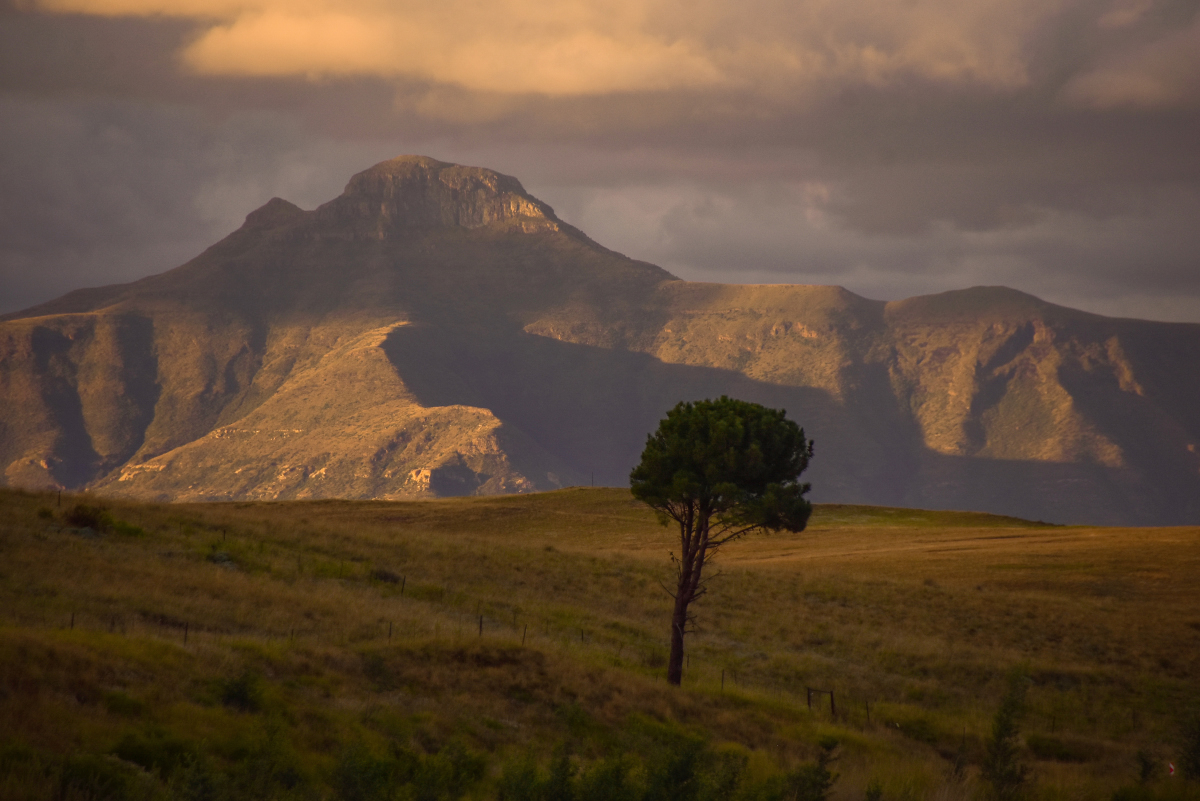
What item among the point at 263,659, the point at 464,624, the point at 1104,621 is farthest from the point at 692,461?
the point at 1104,621

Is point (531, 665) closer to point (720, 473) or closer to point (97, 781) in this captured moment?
point (720, 473)

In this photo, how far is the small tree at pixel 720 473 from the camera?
2969cm

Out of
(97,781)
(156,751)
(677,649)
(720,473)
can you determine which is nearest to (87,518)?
(677,649)

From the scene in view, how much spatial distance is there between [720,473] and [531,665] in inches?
320

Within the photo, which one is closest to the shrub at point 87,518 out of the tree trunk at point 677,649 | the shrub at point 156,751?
the tree trunk at point 677,649

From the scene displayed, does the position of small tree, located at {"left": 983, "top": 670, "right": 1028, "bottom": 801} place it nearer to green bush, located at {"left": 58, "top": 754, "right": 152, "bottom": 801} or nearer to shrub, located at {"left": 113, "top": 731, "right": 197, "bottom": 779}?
shrub, located at {"left": 113, "top": 731, "right": 197, "bottom": 779}

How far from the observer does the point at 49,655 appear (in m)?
18.2

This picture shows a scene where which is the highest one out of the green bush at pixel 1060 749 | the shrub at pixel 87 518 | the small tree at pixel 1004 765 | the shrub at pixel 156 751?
the shrub at pixel 87 518

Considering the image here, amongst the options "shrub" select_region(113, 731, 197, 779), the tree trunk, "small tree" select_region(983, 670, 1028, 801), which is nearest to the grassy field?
"shrub" select_region(113, 731, 197, 779)

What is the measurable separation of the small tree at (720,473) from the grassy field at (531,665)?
4.40m

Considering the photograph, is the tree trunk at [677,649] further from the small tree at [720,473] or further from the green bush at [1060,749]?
the green bush at [1060,749]

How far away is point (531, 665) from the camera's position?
26328 millimetres

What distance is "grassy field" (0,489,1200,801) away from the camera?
1683cm

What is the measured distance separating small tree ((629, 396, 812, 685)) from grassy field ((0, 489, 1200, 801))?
173 inches
